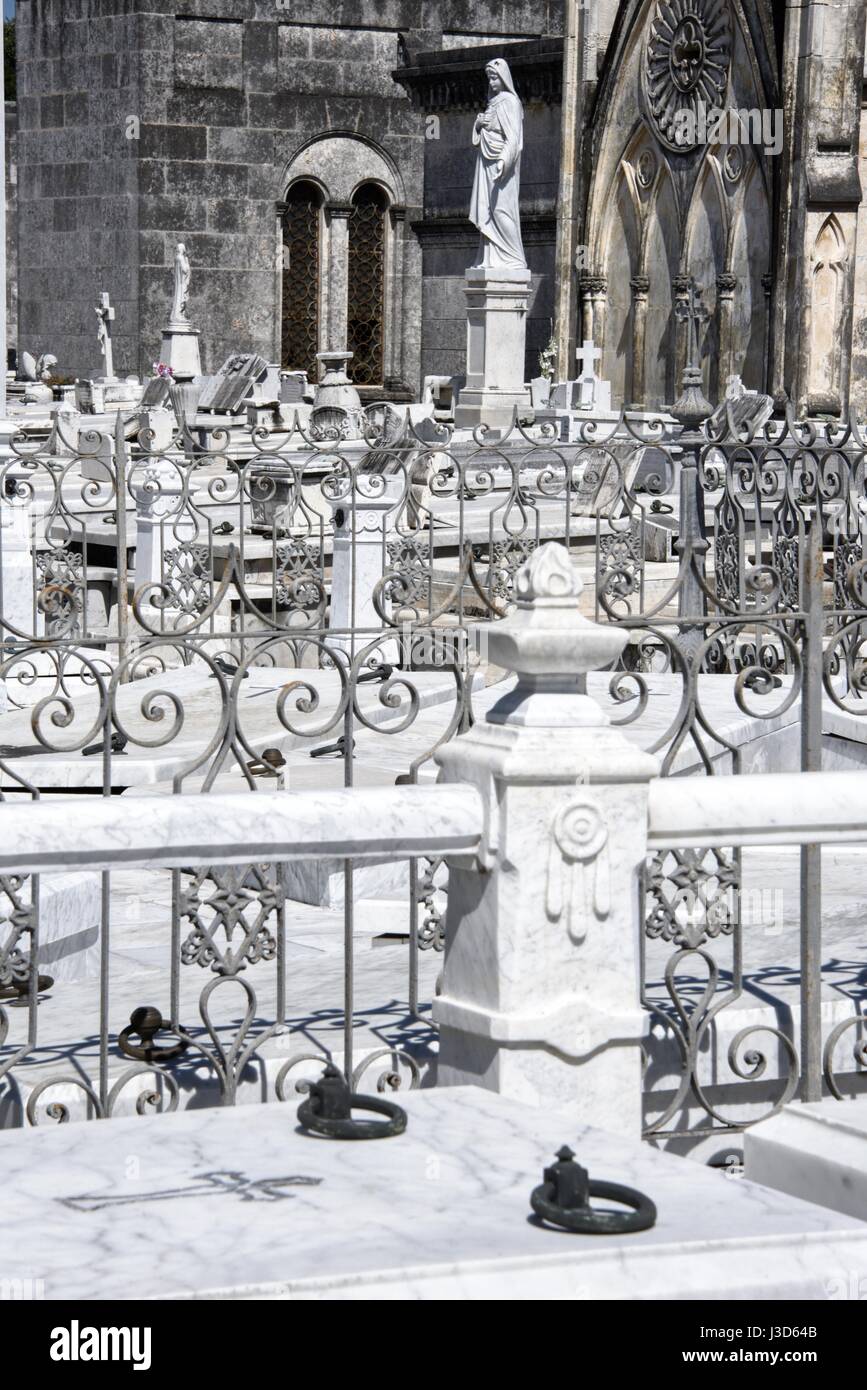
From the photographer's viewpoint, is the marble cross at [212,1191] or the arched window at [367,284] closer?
the marble cross at [212,1191]

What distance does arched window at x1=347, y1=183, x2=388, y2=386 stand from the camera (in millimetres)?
37031

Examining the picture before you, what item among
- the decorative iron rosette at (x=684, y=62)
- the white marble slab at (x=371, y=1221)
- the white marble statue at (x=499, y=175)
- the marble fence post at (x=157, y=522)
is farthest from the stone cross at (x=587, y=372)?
the white marble slab at (x=371, y=1221)

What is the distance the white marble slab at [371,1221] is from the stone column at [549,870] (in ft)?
2.14

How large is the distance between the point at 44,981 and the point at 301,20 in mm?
33066

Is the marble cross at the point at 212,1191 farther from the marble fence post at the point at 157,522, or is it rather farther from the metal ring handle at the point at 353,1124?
the marble fence post at the point at 157,522

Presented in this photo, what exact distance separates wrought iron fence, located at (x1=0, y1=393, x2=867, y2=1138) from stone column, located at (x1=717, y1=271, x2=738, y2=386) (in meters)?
5.23

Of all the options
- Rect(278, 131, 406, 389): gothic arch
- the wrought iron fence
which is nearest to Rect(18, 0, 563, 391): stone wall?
Rect(278, 131, 406, 389): gothic arch

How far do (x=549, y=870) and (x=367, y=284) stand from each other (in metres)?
34.3

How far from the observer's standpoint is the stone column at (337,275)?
36656 mm

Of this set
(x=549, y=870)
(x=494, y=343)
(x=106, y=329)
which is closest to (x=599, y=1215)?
(x=549, y=870)

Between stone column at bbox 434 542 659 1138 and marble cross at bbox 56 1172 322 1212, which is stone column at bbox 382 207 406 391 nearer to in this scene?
stone column at bbox 434 542 659 1138

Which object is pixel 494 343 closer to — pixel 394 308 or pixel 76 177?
pixel 394 308
